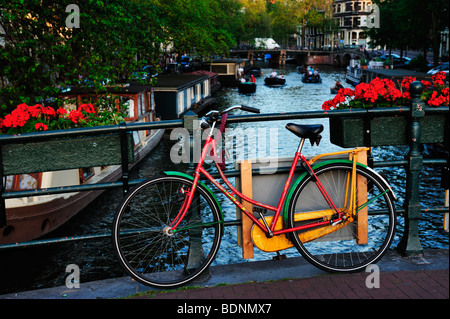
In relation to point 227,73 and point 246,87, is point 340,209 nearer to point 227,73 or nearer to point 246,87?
point 246,87

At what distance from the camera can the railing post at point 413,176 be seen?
4.60m

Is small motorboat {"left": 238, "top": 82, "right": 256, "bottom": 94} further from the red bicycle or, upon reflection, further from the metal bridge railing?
the red bicycle

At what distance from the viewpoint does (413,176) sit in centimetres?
465

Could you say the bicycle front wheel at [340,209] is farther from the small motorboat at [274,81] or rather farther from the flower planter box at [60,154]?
the small motorboat at [274,81]

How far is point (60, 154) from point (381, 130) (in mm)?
2580

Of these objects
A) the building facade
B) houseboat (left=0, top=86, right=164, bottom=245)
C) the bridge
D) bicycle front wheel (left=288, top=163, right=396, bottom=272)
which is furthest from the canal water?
the building facade

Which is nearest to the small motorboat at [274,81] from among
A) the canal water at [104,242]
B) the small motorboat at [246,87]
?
the small motorboat at [246,87]

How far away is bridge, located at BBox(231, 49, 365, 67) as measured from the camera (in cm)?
10588

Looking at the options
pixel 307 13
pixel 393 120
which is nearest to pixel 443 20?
pixel 393 120

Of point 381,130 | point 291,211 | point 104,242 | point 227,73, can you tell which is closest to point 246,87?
point 227,73

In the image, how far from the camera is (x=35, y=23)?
52.5 feet

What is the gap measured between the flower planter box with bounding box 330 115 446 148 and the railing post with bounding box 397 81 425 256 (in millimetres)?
82
